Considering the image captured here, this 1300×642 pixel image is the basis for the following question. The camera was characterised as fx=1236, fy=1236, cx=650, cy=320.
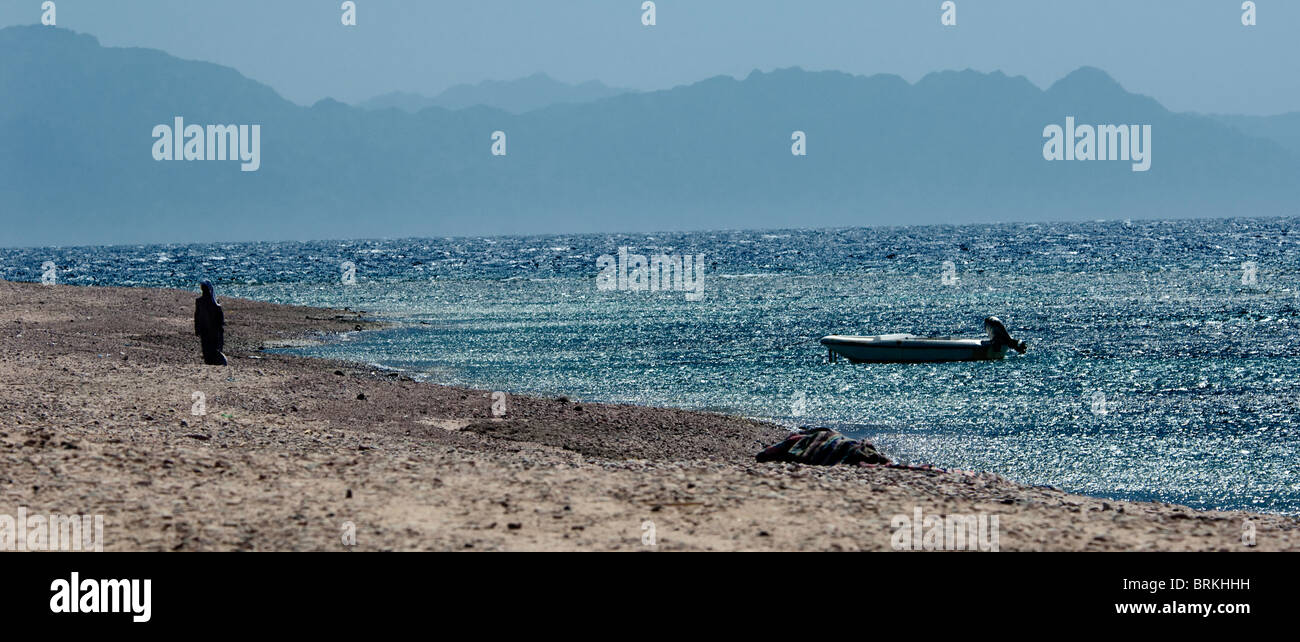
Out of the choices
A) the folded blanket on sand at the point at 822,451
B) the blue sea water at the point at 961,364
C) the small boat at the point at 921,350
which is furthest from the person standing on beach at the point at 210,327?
the small boat at the point at 921,350

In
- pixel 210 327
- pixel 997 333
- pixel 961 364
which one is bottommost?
pixel 961 364

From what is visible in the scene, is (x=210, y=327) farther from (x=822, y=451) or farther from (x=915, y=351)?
(x=915, y=351)

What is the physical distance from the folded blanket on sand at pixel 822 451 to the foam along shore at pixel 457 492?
4.03 feet

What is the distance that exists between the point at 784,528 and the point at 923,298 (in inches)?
2393

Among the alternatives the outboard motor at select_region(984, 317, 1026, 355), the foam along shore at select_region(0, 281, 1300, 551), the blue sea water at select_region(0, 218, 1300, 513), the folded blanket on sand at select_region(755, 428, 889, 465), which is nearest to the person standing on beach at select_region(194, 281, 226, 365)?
the foam along shore at select_region(0, 281, 1300, 551)

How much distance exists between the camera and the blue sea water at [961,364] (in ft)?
66.9

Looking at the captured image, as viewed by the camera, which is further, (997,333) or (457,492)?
(997,333)

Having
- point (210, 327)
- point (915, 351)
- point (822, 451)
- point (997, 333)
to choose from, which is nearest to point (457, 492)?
point (822, 451)

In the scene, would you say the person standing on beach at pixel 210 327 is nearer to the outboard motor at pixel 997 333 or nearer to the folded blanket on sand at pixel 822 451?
the folded blanket on sand at pixel 822 451

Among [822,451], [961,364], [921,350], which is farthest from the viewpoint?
[921,350]

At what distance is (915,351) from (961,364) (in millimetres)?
1336

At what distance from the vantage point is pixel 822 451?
15898 mm

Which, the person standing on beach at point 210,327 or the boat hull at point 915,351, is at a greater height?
the person standing on beach at point 210,327
